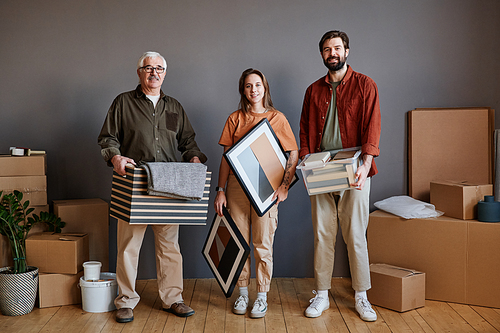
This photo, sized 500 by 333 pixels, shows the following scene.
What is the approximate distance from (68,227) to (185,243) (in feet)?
2.48

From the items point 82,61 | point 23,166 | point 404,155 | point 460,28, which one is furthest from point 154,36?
Answer: point 460,28

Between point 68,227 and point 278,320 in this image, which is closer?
point 278,320

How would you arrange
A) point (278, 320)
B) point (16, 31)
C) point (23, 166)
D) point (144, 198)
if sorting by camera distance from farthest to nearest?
1. point (16, 31)
2. point (23, 166)
3. point (278, 320)
4. point (144, 198)

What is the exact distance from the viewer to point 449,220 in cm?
232

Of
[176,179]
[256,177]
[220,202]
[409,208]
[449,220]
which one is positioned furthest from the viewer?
[409,208]

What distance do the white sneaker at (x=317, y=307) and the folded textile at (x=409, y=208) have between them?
695 mm

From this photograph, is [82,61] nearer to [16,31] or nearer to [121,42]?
[121,42]

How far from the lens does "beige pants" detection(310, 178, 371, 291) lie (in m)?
2.13

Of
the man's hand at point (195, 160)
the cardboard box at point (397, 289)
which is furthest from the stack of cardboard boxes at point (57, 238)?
the cardboard box at point (397, 289)

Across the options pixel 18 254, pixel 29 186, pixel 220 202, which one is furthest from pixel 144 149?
pixel 18 254

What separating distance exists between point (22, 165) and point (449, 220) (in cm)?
253

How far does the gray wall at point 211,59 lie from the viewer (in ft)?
8.71

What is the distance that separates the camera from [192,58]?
271 centimetres

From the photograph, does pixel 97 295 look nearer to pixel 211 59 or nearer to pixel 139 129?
pixel 139 129
